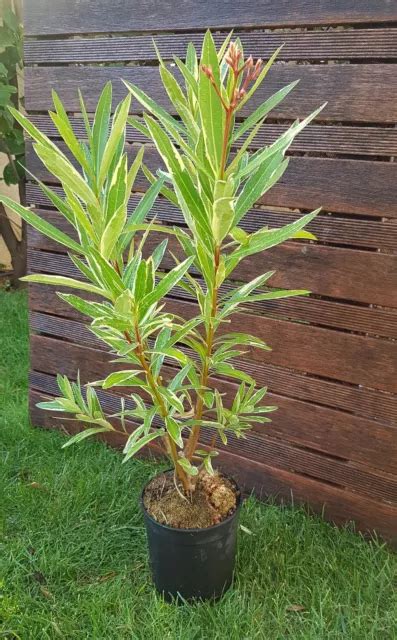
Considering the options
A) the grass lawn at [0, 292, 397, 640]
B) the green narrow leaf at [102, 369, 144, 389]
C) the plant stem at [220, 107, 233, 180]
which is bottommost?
the grass lawn at [0, 292, 397, 640]

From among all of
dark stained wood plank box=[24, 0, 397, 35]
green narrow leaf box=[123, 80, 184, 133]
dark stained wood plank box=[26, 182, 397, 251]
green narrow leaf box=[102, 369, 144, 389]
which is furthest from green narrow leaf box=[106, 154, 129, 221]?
dark stained wood plank box=[24, 0, 397, 35]

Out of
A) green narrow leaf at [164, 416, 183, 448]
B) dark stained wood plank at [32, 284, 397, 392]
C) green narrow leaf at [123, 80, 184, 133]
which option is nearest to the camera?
green narrow leaf at [123, 80, 184, 133]

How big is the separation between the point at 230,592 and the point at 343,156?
1.29 metres

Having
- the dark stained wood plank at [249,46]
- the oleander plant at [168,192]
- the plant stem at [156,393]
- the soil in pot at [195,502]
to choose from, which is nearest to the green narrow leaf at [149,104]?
the oleander plant at [168,192]

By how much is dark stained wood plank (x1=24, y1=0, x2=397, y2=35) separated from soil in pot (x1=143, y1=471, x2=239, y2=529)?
Result: 1332mm

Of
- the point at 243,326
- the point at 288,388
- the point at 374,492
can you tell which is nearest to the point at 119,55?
the point at 243,326

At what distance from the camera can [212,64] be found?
1.05m

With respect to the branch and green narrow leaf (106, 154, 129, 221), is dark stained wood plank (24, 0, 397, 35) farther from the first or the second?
the branch

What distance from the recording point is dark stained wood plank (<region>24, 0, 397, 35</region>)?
1.58m

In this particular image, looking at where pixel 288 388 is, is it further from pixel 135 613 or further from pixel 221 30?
pixel 221 30

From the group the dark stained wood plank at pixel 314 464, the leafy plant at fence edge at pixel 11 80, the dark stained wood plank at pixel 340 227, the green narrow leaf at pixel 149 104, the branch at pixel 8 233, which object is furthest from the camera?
the branch at pixel 8 233

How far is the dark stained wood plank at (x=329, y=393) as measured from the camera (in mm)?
1808

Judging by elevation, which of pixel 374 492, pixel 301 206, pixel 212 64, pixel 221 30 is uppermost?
pixel 221 30

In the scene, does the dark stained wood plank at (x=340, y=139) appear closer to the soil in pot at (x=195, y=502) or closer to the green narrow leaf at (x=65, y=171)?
the green narrow leaf at (x=65, y=171)
